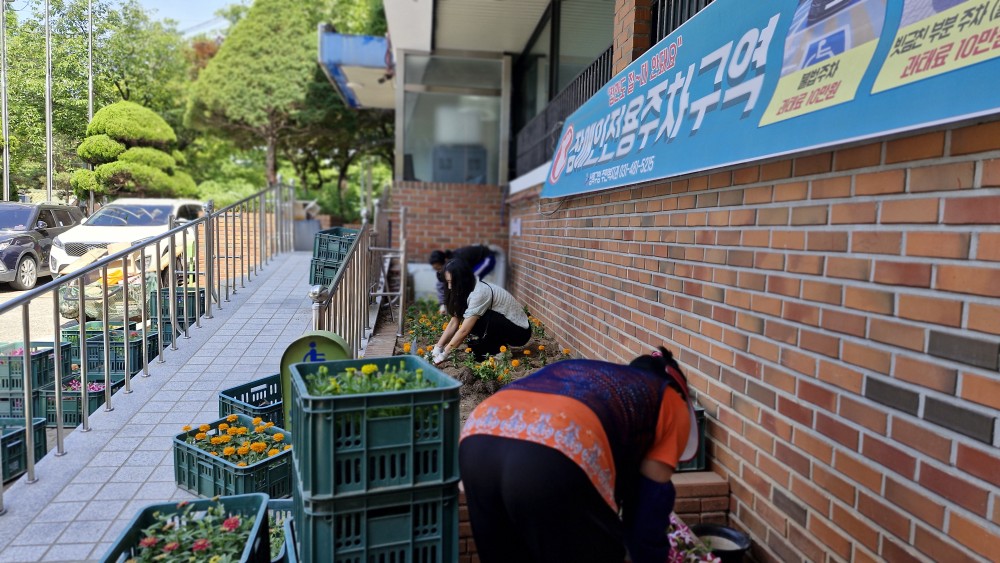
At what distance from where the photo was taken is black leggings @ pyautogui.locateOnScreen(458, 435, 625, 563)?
68.0 inches

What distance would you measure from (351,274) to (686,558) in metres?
3.84

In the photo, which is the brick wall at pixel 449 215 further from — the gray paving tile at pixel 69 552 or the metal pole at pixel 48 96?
the gray paving tile at pixel 69 552

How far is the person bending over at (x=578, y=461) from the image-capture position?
5.72 feet

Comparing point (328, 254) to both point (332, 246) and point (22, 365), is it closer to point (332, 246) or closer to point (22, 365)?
point (332, 246)

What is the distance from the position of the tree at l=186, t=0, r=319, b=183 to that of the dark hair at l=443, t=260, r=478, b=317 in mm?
14484

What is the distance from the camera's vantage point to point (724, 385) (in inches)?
115

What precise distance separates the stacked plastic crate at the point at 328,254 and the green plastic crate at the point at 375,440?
4858 mm

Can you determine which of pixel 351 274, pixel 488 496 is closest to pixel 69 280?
pixel 351 274

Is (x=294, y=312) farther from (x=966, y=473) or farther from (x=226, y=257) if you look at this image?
(x=966, y=473)

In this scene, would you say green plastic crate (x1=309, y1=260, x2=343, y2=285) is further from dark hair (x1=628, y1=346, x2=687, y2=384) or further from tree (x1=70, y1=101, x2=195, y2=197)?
dark hair (x1=628, y1=346, x2=687, y2=384)

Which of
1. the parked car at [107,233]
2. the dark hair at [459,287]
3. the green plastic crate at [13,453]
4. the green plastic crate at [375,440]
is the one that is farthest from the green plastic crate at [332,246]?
the green plastic crate at [375,440]

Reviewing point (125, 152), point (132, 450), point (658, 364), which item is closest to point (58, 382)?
point (132, 450)

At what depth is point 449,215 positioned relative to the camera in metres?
10.2

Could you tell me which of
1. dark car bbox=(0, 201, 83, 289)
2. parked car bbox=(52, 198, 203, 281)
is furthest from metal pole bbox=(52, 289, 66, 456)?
dark car bbox=(0, 201, 83, 289)
